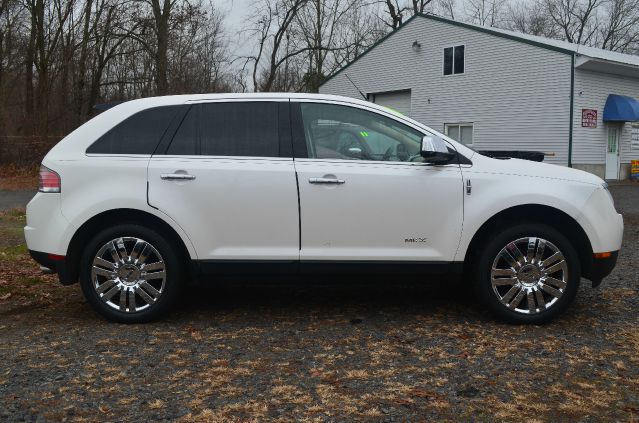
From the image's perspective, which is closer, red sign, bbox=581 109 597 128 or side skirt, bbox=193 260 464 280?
side skirt, bbox=193 260 464 280

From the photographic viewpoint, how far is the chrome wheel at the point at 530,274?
15.3ft

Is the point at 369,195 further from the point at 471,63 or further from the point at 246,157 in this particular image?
the point at 471,63

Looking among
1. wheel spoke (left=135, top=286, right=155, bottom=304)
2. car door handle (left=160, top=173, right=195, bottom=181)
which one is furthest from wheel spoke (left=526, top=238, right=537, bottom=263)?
wheel spoke (left=135, top=286, right=155, bottom=304)

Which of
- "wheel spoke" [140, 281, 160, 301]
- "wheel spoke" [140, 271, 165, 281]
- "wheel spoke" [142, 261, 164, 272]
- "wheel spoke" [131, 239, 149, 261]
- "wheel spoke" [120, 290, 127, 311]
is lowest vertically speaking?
"wheel spoke" [120, 290, 127, 311]

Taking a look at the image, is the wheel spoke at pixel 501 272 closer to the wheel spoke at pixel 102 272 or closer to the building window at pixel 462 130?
the wheel spoke at pixel 102 272

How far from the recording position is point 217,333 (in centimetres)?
464

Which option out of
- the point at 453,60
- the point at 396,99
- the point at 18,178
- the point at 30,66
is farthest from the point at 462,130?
the point at 30,66

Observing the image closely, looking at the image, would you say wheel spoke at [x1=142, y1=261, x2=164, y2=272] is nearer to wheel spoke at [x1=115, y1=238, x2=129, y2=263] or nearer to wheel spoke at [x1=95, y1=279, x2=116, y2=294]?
wheel spoke at [x1=115, y1=238, x2=129, y2=263]

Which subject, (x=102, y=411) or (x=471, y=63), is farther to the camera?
(x=471, y=63)

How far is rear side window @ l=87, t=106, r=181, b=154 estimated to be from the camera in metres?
4.74

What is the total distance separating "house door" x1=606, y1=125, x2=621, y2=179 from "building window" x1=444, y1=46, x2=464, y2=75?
6.16m

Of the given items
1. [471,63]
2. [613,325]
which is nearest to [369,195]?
[613,325]

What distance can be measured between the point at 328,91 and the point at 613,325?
2578cm

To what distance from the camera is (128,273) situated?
4676 mm
